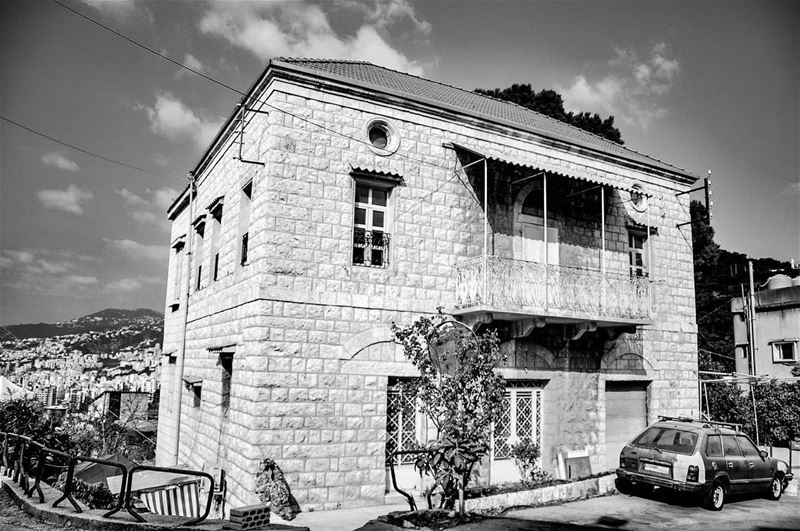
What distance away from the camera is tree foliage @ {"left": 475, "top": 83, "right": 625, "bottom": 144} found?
29672 millimetres

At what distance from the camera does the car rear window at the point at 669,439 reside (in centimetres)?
1098

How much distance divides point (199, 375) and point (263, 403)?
4.95 metres

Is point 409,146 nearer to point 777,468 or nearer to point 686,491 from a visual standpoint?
point 686,491

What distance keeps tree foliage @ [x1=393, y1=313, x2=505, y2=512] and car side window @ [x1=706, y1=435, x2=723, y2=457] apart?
→ 469cm

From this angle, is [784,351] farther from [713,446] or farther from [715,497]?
[715,497]

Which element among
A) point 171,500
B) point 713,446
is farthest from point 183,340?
point 713,446

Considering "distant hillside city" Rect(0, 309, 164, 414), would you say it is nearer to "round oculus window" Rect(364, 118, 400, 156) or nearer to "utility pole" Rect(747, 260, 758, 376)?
"round oculus window" Rect(364, 118, 400, 156)

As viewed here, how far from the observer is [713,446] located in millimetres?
11070

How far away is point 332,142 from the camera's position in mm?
11445

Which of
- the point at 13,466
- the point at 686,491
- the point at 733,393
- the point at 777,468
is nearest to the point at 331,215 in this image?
the point at 13,466

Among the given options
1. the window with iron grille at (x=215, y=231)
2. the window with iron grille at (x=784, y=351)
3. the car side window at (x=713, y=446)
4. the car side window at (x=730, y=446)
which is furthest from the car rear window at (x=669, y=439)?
the window with iron grille at (x=784, y=351)

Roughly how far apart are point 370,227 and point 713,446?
7760 millimetres

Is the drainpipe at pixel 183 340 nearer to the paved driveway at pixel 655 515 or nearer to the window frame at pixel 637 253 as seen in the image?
the paved driveway at pixel 655 515

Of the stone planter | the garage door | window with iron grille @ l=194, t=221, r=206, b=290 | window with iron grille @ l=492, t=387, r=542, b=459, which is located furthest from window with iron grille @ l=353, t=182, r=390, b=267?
the garage door
